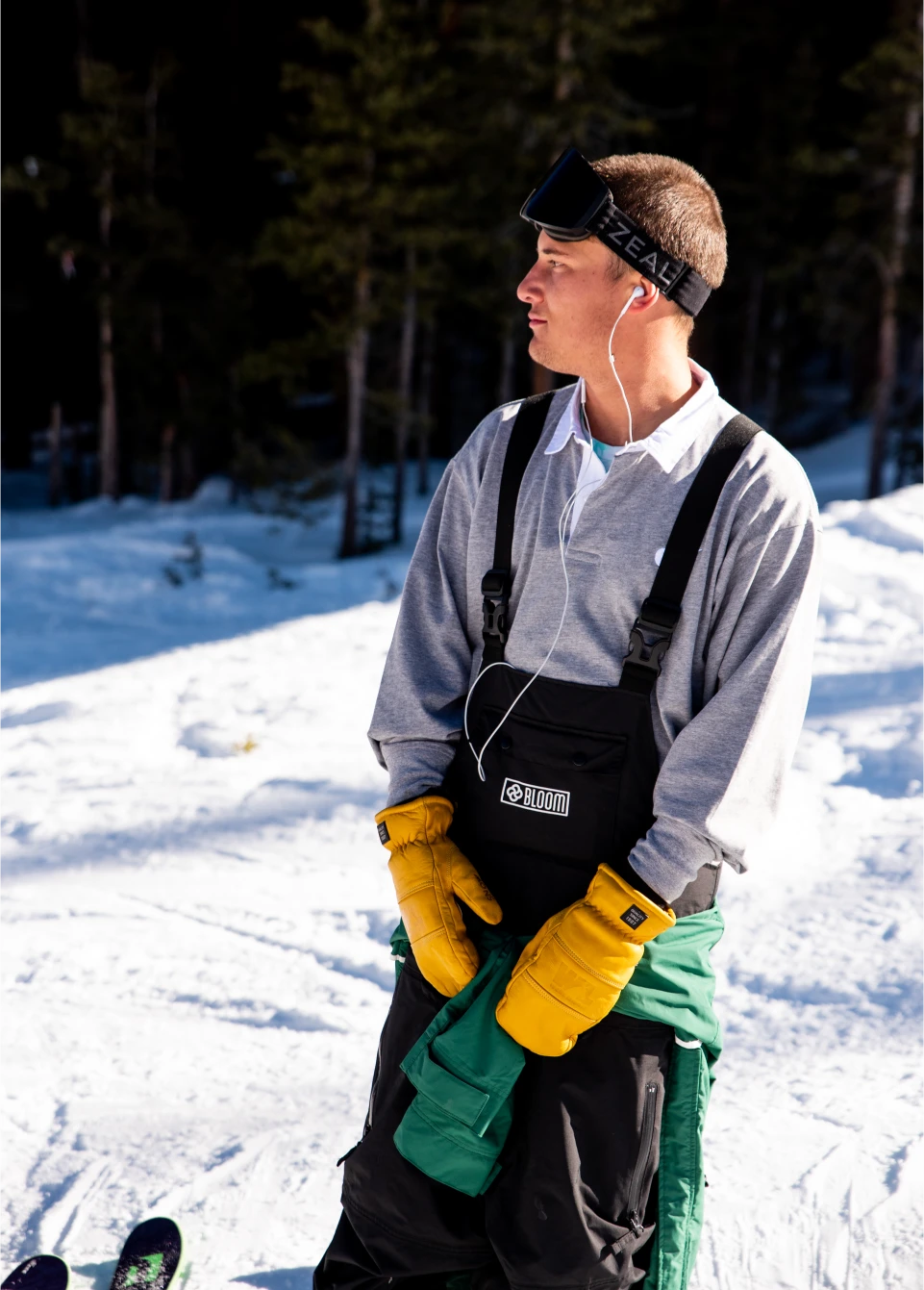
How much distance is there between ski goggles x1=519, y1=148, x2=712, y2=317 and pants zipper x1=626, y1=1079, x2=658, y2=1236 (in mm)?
1358

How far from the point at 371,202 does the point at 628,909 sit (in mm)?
17276

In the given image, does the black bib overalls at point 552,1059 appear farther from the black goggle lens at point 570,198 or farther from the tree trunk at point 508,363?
the tree trunk at point 508,363

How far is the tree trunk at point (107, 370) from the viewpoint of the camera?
21.2 meters

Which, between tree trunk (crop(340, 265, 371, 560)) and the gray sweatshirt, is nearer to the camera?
the gray sweatshirt

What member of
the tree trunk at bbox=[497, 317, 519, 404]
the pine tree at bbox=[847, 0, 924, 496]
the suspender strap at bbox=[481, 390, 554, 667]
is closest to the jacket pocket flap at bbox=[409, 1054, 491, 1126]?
the suspender strap at bbox=[481, 390, 554, 667]

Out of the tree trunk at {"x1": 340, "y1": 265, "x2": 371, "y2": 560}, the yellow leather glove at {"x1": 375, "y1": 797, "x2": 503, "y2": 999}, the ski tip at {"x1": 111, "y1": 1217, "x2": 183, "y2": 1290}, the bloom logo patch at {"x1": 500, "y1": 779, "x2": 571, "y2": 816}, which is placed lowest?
the tree trunk at {"x1": 340, "y1": 265, "x2": 371, "y2": 560}

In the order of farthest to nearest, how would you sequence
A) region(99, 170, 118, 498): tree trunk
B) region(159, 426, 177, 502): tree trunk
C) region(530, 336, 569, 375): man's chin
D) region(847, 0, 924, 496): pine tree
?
region(159, 426, 177, 502): tree trunk, region(99, 170, 118, 498): tree trunk, region(847, 0, 924, 496): pine tree, region(530, 336, 569, 375): man's chin

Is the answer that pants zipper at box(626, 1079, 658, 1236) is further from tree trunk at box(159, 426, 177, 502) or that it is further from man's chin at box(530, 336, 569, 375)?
tree trunk at box(159, 426, 177, 502)

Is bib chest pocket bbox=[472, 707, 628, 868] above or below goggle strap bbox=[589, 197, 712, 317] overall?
below

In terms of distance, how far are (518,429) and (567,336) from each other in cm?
20

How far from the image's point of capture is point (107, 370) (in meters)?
22.8

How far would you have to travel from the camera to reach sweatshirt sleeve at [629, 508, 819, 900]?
5.70 feet

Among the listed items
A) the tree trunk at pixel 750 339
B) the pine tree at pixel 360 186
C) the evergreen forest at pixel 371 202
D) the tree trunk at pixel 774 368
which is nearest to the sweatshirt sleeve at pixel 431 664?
the evergreen forest at pixel 371 202

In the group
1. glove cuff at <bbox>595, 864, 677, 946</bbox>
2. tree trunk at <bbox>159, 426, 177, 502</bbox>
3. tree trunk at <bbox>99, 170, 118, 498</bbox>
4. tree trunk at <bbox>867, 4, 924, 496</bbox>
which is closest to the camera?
glove cuff at <bbox>595, 864, 677, 946</bbox>
